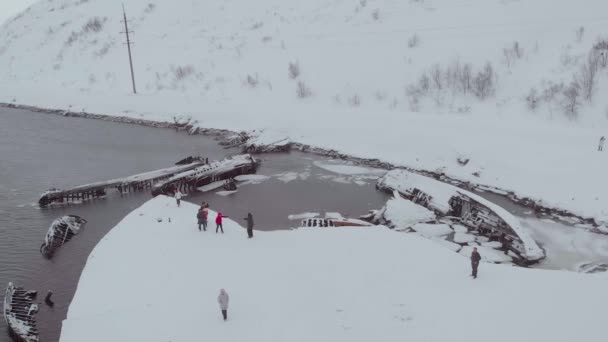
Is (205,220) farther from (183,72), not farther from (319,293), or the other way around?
(183,72)

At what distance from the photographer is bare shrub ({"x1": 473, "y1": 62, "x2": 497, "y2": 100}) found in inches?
1716

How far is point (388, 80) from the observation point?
1999 inches

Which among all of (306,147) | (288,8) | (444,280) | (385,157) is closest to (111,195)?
(306,147)

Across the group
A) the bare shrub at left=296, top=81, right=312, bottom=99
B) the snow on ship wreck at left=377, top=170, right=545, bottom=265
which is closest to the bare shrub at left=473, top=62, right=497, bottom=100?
the snow on ship wreck at left=377, top=170, right=545, bottom=265

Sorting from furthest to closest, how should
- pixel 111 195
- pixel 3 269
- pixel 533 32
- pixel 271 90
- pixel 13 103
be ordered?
pixel 13 103 < pixel 271 90 < pixel 533 32 < pixel 111 195 < pixel 3 269

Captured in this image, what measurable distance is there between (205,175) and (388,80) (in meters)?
26.0

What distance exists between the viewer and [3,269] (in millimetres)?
22328

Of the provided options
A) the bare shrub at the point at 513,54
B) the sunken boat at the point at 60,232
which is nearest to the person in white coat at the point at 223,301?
the sunken boat at the point at 60,232

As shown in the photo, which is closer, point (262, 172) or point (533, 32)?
point (262, 172)

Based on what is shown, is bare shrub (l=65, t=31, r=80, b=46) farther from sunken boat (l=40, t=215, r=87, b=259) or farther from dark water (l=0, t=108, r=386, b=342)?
sunken boat (l=40, t=215, r=87, b=259)

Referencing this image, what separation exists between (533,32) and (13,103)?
247 ft

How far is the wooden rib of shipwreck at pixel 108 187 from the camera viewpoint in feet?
101

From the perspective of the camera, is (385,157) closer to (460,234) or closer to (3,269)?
(460,234)

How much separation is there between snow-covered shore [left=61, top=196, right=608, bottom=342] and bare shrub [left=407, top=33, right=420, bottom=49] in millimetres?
38389
